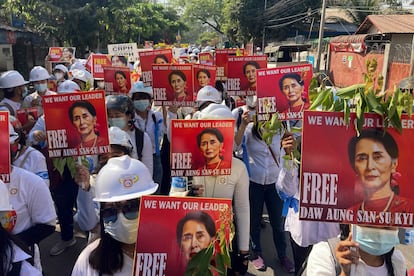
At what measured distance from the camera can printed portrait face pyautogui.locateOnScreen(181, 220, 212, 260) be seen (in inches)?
75.9

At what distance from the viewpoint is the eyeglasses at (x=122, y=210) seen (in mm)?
2096

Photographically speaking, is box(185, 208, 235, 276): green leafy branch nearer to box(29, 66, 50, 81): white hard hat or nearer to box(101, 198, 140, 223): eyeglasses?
box(101, 198, 140, 223): eyeglasses

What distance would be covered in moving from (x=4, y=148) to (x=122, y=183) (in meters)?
0.91

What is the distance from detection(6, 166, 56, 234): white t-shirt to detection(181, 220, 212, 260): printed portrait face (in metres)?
1.18

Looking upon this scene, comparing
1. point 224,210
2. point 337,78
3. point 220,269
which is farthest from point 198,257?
point 337,78

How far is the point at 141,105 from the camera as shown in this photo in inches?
204

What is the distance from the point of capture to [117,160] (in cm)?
222

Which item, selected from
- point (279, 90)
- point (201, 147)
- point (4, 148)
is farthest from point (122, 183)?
point (279, 90)

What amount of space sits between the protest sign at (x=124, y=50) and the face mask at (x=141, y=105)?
5663mm

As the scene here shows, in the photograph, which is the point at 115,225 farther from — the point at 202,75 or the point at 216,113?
the point at 202,75

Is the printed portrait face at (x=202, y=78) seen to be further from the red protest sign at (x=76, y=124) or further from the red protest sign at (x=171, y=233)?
the red protest sign at (x=171, y=233)

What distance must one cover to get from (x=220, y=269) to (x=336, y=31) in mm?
43300

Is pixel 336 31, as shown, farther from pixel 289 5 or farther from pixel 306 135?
pixel 306 135

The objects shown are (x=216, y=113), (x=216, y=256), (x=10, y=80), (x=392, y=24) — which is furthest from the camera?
(x=392, y=24)
